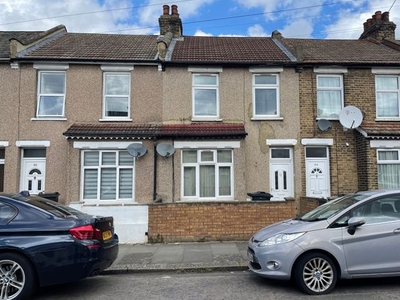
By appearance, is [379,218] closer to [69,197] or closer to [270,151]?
[270,151]

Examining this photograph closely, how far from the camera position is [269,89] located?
42.0ft

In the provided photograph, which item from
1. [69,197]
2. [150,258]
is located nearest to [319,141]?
[150,258]

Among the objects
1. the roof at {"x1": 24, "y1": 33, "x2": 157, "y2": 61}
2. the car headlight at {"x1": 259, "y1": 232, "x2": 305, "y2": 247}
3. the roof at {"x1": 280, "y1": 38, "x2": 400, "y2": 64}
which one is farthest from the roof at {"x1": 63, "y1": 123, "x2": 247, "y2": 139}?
the car headlight at {"x1": 259, "y1": 232, "x2": 305, "y2": 247}

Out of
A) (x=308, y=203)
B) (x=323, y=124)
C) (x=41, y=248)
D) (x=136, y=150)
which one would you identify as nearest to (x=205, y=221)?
(x=308, y=203)

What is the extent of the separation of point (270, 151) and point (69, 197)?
7.04m

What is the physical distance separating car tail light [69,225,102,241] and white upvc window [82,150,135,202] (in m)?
6.96

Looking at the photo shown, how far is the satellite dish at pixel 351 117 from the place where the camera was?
11.9m

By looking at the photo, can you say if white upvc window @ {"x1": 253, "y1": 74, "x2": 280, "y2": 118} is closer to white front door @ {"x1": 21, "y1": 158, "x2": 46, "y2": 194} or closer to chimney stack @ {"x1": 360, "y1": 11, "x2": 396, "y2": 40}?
chimney stack @ {"x1": 360, "y1": 11, "x2": 396, "y2": 40}

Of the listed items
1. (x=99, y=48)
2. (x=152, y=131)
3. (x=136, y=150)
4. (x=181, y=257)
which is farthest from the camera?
(x=99, y=48)

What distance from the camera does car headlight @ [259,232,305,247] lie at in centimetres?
524

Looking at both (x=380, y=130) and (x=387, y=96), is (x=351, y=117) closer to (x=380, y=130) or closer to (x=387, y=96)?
(x=380, y=130)

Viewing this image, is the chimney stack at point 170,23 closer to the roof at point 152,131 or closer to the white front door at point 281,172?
the roof at point 152,131

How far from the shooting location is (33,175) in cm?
1214

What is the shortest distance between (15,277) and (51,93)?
9047 millimetres
